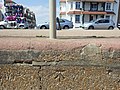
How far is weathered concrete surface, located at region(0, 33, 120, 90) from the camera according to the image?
193 centimetres

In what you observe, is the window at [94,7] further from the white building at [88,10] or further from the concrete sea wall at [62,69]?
the concrete sea wall at [62,69]

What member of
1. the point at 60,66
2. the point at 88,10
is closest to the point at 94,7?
the point at 88,10

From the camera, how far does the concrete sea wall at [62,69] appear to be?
1926 mm

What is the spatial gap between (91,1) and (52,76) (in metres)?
50.4

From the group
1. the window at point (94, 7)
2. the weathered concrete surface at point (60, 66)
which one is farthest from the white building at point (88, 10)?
the weathered concrete surface at point (60, 66)

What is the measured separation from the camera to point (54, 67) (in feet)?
6.40

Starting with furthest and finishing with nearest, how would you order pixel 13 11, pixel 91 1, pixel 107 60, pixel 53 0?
pixel 91 1
pixel 13 11
pixel 53 0
pixel 107 60

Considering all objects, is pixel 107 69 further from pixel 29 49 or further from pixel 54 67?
pixel 29 49

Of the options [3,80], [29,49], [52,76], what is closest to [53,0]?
[29,49]

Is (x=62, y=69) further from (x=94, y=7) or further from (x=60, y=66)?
(x=94, y=7)

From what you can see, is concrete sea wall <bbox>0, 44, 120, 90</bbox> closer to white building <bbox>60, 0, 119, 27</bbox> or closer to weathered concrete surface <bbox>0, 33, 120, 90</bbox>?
weathered concrete surface <bbox>0, 33, 120, 90</bbox>

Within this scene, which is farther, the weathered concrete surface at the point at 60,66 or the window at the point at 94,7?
the window at the point at 94,7

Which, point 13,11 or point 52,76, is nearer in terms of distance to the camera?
point 52,76

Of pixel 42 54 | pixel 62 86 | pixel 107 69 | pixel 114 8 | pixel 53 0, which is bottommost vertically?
pixel 62 86
